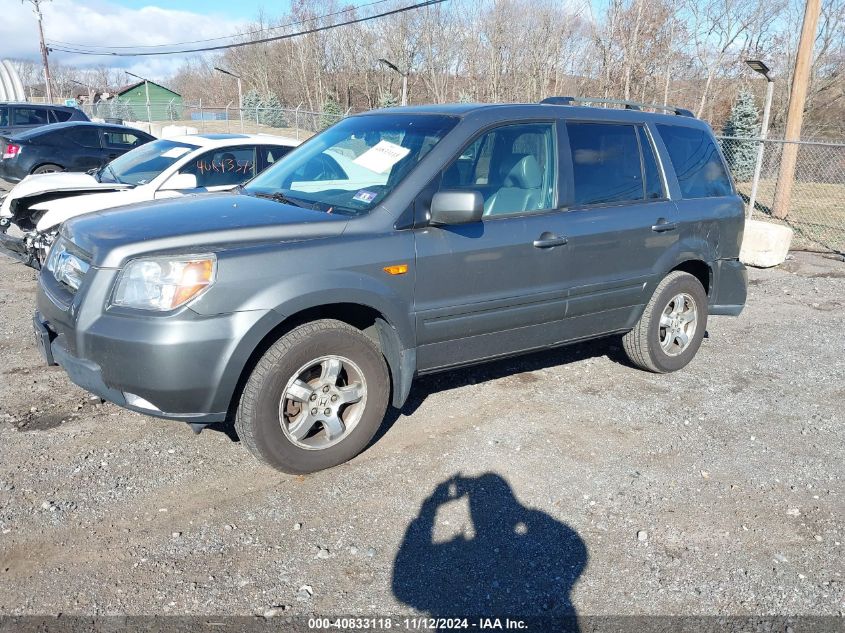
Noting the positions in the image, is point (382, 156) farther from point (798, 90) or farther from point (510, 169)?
point (798, 90)

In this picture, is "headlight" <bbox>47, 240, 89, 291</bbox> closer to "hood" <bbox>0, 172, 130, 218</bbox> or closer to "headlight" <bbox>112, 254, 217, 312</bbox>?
"headlight" <bbox>112, 254, 217, 312</bbox>

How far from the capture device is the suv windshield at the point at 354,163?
13.3 ft

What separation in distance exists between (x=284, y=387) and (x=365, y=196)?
3.83ft

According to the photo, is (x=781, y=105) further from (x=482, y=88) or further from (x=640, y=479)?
(x=640, y=479)

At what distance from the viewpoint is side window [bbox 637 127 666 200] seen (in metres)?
5.15

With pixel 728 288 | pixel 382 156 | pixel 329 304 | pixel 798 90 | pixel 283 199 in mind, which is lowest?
pixel 728 288

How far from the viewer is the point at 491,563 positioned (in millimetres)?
3148

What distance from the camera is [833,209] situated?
15.9 m

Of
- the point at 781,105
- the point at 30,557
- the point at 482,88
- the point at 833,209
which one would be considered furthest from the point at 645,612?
the point at 482,88

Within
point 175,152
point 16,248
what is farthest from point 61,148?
point 16,248

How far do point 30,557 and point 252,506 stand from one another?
0.96 meters

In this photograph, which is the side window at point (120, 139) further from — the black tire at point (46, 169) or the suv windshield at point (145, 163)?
the suv windshield at point (145, 163)

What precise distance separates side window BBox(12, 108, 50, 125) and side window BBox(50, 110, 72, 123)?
16cm

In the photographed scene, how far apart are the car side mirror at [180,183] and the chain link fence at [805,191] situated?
7895 millimetres
